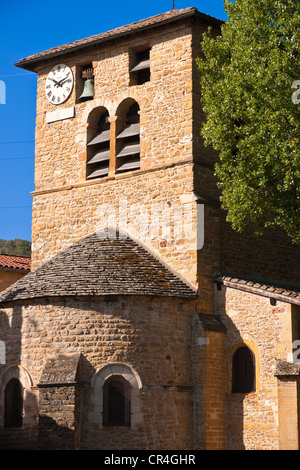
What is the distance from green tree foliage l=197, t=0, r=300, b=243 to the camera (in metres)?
20.5

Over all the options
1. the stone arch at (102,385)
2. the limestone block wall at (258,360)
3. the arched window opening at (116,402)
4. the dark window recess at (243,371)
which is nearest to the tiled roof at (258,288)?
the limestone block wall at (258,360)

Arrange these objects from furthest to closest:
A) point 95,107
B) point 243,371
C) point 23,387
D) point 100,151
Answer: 1. point 100,151
2. point 95,107
3. point 243,371
4. point 23,387

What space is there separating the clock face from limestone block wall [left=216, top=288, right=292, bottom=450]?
9.18 m

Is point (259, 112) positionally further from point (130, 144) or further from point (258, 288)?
point (130, 144)

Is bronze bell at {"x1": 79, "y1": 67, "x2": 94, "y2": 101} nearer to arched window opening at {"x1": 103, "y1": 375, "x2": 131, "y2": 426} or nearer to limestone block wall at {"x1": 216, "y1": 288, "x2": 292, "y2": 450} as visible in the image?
limestone block wall at {"x1": 216, "y1": 288, "x2": 292, "y2": 450}

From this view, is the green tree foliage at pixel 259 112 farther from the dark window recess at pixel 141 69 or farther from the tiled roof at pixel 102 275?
the dark window recess at pixel 141 69

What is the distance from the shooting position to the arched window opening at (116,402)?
827 inches

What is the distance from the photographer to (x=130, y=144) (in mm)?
25609

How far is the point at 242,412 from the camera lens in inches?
856

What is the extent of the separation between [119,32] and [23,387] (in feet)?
36.4

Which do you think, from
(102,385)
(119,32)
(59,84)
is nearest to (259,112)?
(119,32)

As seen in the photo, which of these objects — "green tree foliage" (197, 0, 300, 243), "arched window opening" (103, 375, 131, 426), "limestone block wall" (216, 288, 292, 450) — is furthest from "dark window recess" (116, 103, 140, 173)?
"arched window opening" (103, 375, 131, 426)

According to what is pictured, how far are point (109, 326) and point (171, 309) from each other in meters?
1.77
